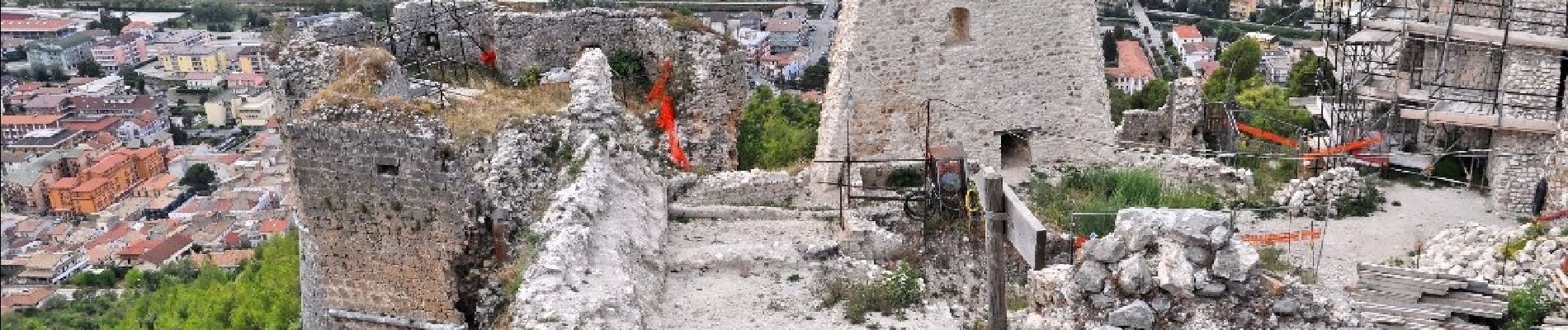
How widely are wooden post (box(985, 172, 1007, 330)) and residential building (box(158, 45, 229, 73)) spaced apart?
84.7 m

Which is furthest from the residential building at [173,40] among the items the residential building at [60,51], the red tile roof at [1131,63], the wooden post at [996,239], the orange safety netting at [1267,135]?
the wooden post at [996,239]

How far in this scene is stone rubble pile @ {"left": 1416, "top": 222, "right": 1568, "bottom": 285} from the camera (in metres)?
12.4

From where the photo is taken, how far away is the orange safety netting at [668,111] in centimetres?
1614

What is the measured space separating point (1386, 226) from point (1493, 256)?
1.99 m

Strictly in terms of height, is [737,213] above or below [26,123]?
above

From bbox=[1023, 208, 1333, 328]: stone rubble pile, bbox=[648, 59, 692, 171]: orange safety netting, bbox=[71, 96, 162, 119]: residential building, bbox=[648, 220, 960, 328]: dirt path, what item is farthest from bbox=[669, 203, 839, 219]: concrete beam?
bbox=[71, 96, 162, 119]: residential building

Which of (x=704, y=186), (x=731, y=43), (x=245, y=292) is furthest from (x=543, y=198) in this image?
(x=245, y=292)

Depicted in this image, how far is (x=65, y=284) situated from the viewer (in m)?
53.2

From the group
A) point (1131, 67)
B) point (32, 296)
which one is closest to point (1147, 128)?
point (1131, 67)

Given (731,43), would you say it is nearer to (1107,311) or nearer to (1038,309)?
(1038,309)

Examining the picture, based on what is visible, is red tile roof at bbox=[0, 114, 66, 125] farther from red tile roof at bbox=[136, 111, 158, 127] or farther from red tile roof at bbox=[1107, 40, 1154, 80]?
red tile roof at bbox=[1107, 40, 1154, 80]

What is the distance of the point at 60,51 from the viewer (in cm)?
8106

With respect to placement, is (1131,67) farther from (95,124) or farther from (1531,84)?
(95,124)

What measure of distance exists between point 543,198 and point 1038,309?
13.3 ft
